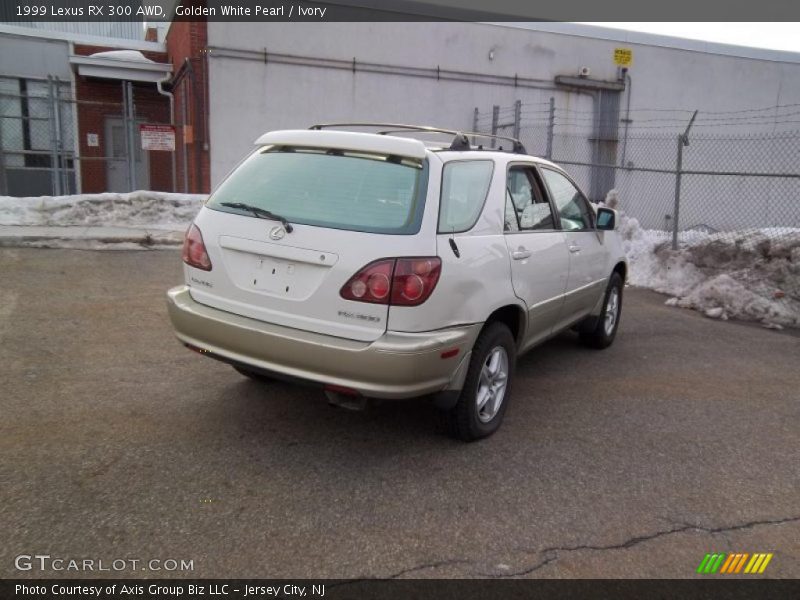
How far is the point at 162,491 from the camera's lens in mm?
3297

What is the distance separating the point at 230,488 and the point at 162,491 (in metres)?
0.32

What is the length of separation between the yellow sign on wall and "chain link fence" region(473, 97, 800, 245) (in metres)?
1.17

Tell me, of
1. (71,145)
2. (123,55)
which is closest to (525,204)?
(123,55)

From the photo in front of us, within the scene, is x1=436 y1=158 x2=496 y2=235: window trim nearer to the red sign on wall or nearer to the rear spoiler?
the rear spoiler

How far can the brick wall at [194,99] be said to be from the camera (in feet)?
41.8

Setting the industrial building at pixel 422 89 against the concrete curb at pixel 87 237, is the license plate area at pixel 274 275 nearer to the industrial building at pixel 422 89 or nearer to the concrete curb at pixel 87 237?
the concrete curb at pixel 87 237

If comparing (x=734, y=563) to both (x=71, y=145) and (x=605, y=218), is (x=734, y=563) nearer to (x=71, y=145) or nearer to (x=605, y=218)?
(x=605, y=218)

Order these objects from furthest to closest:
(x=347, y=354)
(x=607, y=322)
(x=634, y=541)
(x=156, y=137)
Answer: (x=156, y=137) → (x=607, y=322) → (x=347, y=354) → (x=634, y=541)

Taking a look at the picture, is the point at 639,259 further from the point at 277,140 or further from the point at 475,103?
the point at 277,140

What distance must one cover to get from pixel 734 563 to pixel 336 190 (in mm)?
2669

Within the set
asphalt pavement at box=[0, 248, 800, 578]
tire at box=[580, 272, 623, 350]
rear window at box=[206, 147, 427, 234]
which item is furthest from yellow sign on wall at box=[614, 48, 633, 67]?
rear window at box=[206, 147, 427, 234]

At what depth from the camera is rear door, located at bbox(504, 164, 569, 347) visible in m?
4.30

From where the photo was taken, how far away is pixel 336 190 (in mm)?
3723

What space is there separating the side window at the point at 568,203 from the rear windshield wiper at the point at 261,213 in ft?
7.44
